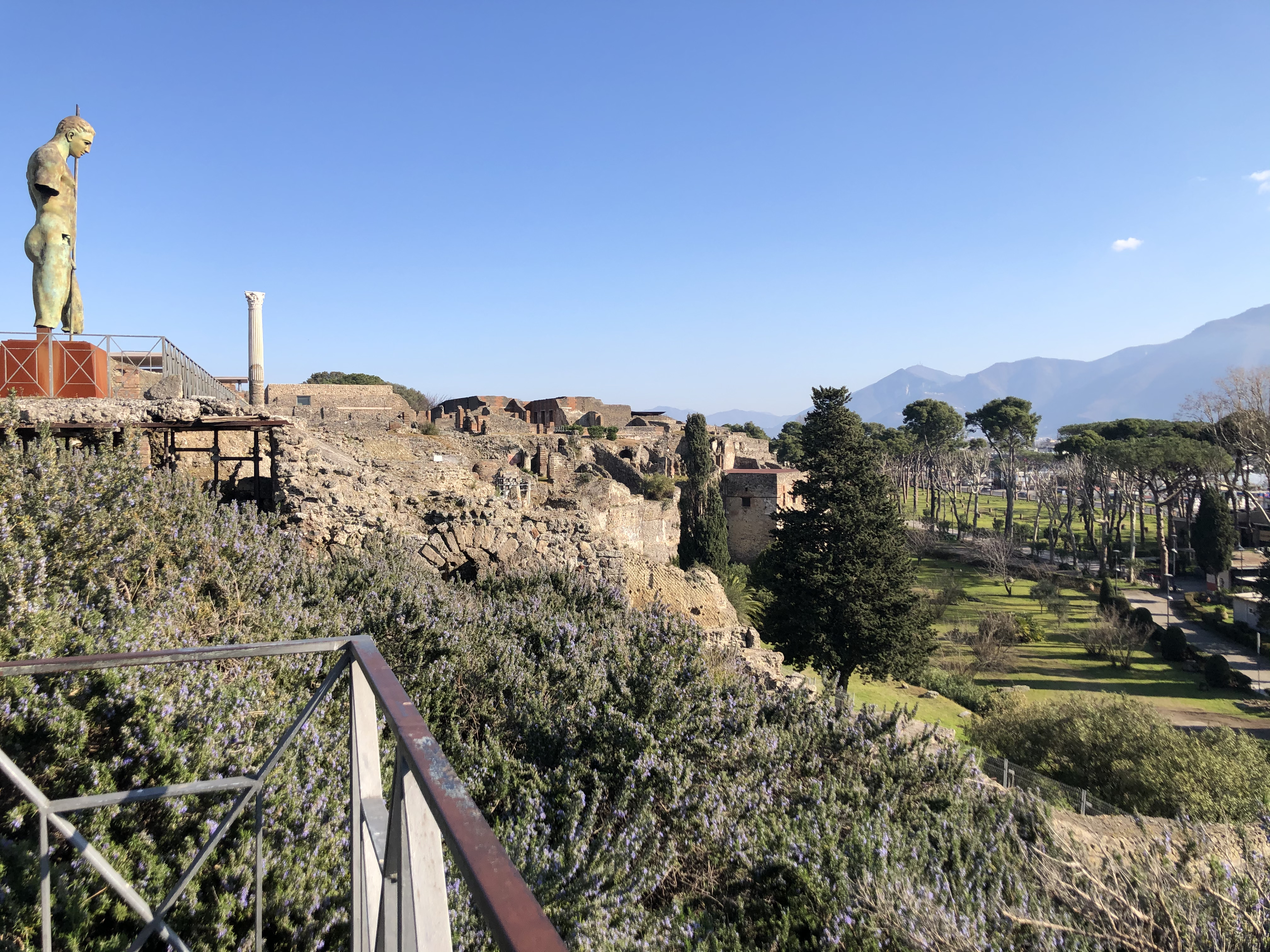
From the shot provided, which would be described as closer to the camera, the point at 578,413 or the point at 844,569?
the point at 844,569

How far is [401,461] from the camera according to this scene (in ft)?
62.7

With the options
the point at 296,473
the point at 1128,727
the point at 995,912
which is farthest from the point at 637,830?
the point at 1128,727

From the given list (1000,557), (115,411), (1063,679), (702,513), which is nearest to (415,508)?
(115,411)

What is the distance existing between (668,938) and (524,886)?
373 centimetres

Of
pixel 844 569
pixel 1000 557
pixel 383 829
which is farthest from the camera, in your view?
pixel 1000 557

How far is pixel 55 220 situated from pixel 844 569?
1921 centimetres

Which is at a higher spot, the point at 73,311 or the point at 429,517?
the point at 73,311

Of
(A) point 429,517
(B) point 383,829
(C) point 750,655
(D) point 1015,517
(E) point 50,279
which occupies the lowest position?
(D) point 1015,517

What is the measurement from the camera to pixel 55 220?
10859mm

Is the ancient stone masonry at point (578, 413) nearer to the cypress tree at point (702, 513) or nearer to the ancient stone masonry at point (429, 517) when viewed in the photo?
the cypress tree at point (702, 513)

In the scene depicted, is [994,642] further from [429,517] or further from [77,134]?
[77,134]

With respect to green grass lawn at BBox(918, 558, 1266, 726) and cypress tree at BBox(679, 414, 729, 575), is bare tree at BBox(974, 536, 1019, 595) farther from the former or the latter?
cypress tree at BBox(679, 414, 729, 575)

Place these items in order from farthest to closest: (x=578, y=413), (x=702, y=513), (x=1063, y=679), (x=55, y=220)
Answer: (x=578, y=413) → (x=702, y=513) → (x=1063, y=679) → (x=55, y=220)

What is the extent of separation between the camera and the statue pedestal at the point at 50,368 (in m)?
10.3
